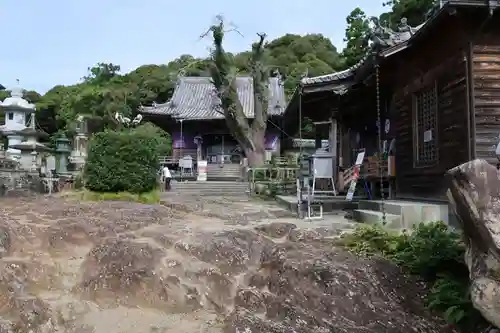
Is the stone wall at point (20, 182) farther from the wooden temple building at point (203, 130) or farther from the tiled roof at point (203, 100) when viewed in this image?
the wooden temple building at point (203, 130)

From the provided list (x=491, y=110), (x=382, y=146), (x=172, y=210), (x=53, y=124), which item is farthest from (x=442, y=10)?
(x=53, y=124)

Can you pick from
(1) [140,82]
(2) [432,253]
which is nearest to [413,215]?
(2) [432,253]

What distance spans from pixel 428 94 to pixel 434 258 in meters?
4.83

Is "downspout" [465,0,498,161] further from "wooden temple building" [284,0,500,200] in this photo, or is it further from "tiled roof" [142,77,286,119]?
"tiled roof" [142,77,286,119]

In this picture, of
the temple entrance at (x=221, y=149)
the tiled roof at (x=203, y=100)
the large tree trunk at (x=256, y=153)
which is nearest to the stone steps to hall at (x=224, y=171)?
the temple entrance at (x=221, y=149)

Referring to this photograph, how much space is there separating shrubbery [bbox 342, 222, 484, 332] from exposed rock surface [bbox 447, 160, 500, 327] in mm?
636

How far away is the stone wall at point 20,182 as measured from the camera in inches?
674

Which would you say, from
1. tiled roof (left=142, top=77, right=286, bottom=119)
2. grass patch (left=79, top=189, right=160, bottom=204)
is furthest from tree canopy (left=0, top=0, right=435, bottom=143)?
grass patch (left=79, top=189, right=160, bottom=204)

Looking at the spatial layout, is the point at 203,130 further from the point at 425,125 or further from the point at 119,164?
the point at 425,125

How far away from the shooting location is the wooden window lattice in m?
8.77

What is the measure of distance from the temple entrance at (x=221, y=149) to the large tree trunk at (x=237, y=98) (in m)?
5.92

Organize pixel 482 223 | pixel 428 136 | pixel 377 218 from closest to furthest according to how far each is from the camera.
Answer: pixel 482 223, pixel 377 218, pixel 428 136

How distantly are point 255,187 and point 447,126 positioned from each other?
13.2 metres

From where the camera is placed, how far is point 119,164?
13.1 meters
